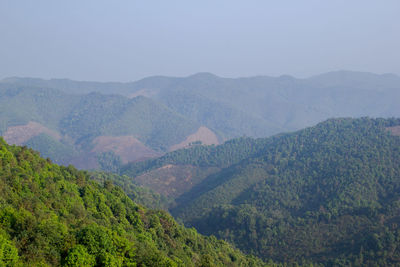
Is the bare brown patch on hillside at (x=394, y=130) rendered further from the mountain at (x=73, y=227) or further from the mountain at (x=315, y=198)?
the mountain at (x=73, y=227)

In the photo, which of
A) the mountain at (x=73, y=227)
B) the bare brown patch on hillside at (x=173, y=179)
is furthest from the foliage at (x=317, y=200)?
the mountain at (x=73, y=227)

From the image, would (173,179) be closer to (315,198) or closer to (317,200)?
(315,198)

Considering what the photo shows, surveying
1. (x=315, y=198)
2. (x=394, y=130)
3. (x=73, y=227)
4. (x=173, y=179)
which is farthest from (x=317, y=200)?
(x=73, y=227)

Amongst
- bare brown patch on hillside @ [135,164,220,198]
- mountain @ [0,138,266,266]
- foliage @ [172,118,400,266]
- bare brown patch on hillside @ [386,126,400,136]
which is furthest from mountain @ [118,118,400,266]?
mountain @ [0,138,266,266]

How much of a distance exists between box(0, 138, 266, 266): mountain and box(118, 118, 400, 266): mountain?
95.3ft

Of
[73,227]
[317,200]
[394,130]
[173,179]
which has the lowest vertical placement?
[173,179]

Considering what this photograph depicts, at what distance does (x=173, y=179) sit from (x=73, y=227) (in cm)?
15275

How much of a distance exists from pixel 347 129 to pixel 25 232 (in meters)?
159

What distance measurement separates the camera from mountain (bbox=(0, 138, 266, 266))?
2745 cm

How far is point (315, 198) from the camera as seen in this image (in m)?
117

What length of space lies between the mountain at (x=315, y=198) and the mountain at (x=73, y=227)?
2904cm

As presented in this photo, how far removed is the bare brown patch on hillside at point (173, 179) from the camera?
574 feet

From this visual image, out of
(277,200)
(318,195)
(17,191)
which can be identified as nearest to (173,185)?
(277,200)

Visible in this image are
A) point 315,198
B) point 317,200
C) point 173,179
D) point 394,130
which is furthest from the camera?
point 173,179
